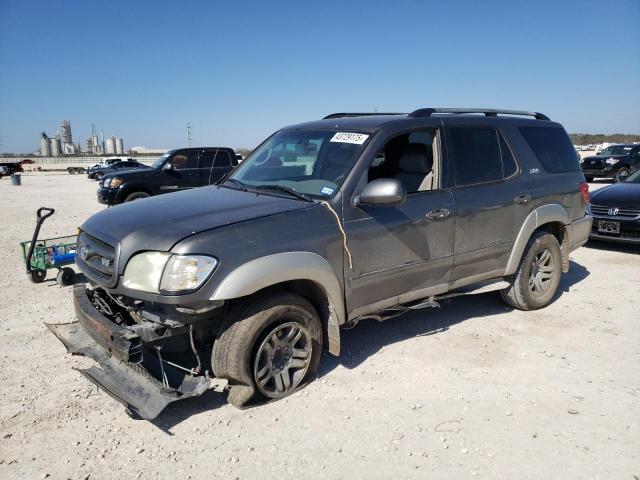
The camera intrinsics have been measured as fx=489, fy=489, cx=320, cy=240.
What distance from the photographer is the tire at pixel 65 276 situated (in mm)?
6071

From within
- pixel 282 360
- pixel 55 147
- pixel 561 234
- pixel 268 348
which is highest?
pixel 55 147

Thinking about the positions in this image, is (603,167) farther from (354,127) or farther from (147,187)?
(354,127)

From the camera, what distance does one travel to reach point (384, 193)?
11.6ft

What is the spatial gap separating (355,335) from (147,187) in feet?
31.4

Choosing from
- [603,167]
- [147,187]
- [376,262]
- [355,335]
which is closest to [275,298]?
[376,262]

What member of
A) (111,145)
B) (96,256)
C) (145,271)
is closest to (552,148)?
(145,271)

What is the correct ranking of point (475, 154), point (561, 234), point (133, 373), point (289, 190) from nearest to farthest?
1. point (133, 373)
2. point (289, 190)
3. point (475, 154)
4. point (561, 234)

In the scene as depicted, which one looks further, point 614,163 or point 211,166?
point 614,163

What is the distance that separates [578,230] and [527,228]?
3.67 ft

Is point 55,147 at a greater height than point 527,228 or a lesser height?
greater

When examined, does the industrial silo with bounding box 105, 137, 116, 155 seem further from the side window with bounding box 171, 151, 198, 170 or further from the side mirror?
the side mirror

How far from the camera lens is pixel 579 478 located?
2754 millimetres

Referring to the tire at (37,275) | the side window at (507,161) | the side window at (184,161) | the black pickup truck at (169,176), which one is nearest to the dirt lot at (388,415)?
the tire at (37,275)

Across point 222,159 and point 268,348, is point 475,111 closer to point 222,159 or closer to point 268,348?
point 268,348
